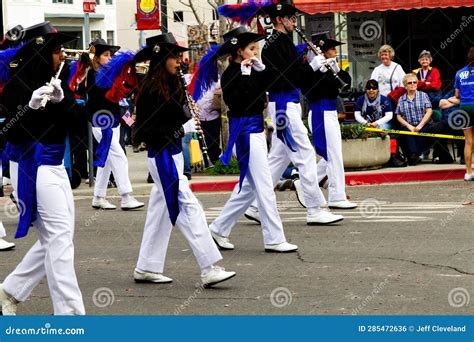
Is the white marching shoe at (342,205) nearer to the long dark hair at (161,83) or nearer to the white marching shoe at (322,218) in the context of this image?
the white marching shoe at (322,218)

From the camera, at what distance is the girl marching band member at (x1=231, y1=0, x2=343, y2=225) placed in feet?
38.7

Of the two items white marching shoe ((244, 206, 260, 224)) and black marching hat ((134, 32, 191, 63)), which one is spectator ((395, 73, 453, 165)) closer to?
white marching shoe ((244, 206, 260, 224))

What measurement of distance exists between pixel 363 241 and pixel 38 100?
15.3 feet

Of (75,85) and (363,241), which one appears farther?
(75,85)

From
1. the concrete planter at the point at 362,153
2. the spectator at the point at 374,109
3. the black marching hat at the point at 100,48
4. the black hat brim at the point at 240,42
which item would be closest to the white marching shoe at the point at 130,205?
the black marching hat at the point at 100,48

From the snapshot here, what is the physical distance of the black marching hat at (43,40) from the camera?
789 cm

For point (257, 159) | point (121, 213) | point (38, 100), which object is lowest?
point (121, 213)

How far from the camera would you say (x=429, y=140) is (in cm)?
1912

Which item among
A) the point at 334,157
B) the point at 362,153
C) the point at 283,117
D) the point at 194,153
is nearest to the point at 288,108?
the point at 283,117

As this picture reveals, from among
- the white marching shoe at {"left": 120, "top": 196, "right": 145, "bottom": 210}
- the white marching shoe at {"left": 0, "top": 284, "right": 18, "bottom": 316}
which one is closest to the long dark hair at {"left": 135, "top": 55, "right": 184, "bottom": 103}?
the white marching shoe at {"left": 0, "top": 284, "right": 18, "bottom": 316}

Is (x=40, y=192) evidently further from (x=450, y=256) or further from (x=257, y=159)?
(x=450, y=256)

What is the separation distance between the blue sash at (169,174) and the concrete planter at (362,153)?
901cm

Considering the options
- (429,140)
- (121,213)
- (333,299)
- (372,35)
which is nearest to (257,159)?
(333,299)

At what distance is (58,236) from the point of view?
25.0ft
